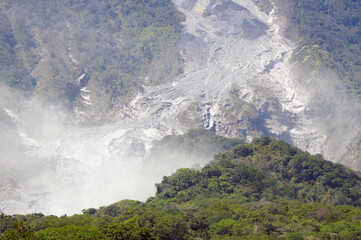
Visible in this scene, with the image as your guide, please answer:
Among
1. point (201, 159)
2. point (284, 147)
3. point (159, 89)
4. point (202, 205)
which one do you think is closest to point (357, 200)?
point (284, 147)

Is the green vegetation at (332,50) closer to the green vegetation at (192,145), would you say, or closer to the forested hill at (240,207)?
the green vegetation at (192,145)

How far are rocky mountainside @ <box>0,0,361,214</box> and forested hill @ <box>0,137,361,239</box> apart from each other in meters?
26.2

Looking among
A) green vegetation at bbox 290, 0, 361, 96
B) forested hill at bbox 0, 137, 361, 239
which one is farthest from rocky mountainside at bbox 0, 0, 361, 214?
forested hill at bbox 0, 137, 361, 239

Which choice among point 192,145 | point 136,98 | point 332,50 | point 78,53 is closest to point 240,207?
point 192,145

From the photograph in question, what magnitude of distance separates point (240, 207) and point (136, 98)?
96.5 meters

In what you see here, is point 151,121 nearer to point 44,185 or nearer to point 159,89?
point 159,89

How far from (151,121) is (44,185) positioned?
38.2m

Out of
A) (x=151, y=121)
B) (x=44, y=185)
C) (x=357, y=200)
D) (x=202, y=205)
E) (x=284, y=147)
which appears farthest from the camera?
(x=151, y=121)

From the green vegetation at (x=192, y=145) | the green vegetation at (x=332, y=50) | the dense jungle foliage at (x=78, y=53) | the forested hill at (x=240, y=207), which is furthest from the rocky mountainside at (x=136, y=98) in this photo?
the forested hill at (x=240, y=207)

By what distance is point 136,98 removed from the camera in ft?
545

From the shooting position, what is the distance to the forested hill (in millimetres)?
56688

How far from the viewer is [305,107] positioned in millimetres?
166250

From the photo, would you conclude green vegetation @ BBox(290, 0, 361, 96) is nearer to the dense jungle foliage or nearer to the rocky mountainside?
the rocky mountainside

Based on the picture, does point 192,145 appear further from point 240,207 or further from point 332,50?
point 332,50
